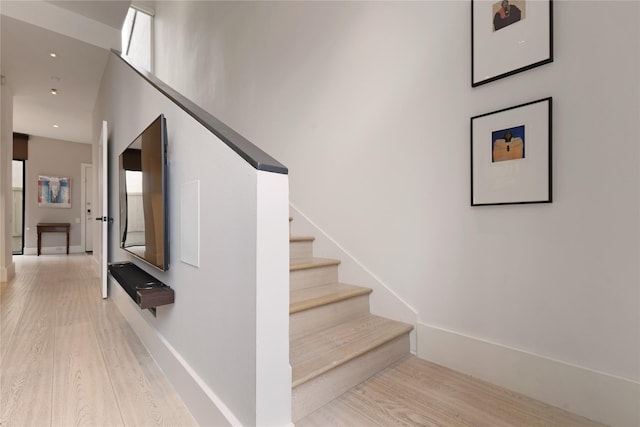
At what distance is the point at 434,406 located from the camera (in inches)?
52.8

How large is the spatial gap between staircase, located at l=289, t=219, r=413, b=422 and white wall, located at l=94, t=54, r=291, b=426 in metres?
0.27

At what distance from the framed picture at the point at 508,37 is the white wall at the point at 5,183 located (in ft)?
18.2

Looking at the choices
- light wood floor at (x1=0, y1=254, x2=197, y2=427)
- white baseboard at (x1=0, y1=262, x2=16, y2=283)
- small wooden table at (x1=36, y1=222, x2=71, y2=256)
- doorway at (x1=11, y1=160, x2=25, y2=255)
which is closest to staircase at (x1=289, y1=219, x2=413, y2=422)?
light wood floor at (x1=0, y1=254, x2=197, y2=427)

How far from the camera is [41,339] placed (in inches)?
84.7

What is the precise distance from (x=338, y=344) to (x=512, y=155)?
1213mm

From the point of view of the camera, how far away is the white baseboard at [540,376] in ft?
3.94

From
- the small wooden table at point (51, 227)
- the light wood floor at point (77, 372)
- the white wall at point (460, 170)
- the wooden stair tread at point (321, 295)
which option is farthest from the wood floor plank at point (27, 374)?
the small wooden table at point (51, 227)

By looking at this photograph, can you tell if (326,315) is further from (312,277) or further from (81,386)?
(81,386)

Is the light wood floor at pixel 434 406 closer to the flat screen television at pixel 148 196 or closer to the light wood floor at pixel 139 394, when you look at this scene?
the light wood floor at pixel 139 394

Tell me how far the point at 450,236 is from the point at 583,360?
726 mm

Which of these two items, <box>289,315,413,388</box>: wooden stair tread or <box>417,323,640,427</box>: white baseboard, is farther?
<box>289,315,413,388</box>: wooden stair tread

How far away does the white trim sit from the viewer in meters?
1.90

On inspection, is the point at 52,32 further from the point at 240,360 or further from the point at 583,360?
the point at 583,360

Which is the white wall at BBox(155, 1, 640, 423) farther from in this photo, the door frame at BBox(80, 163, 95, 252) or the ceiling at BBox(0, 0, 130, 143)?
the door frame at BBox(80, 163, 95, 252)
